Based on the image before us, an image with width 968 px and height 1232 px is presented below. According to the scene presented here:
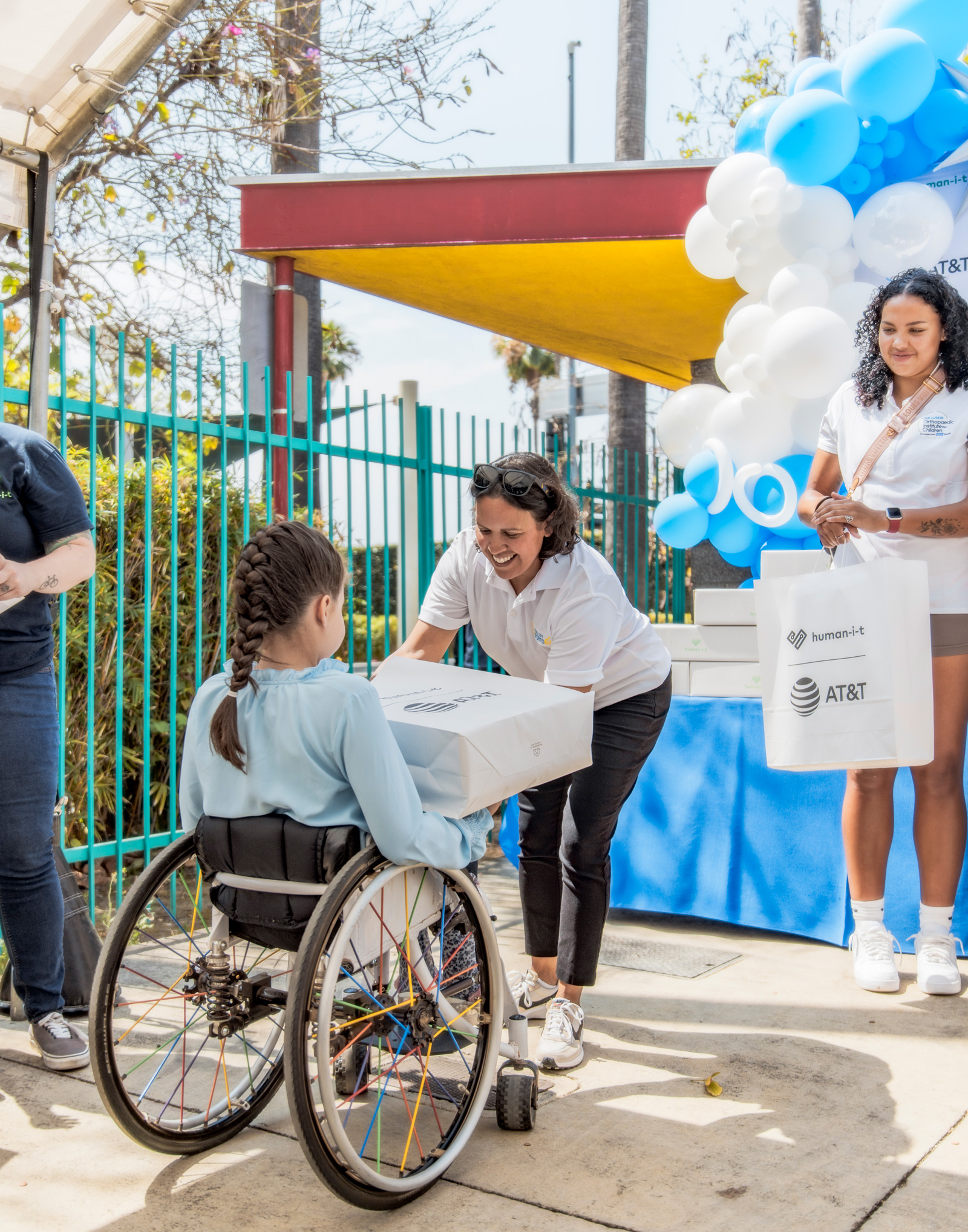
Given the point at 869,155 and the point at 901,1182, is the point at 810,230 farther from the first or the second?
the point at 901,1182

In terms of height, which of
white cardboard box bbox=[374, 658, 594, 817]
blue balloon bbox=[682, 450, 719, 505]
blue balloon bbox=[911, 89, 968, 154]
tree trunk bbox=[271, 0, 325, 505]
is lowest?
white cardboard box bbox=[374, 658, 594, 817]

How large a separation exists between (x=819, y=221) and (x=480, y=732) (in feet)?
10.0

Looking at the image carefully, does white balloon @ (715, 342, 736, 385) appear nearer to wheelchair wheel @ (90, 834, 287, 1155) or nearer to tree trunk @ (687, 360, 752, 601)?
tree trunk @ (687, 360, 752, 601)

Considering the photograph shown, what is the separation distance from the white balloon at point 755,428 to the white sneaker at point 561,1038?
2.54 meters

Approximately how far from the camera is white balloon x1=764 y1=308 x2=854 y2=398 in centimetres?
408

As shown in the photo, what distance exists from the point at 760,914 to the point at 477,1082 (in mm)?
1841

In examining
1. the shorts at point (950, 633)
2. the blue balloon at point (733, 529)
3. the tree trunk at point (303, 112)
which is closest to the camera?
the shorts at point (950, 633)

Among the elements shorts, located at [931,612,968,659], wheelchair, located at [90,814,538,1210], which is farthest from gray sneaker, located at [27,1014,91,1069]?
shorts, located at [931,612,968,659]

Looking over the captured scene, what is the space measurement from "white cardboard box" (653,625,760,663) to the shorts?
32.3 inches

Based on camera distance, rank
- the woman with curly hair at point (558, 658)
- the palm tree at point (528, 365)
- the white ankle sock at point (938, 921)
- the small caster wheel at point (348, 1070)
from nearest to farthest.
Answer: the small caster wheel at point (348, 1070)
the woman with curly hair at point (558, 658)
the white ankle sock at point (938, 921)
the palm tree at point (528, 365)

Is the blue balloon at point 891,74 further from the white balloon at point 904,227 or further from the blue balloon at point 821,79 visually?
the white balloon at point 904,227

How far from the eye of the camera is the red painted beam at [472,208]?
5258 millimetres

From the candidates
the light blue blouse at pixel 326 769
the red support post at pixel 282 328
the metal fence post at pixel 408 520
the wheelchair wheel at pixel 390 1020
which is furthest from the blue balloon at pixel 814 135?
the wheelchair wheel at pixel 390 1020

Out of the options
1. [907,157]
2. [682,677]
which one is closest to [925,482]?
[682,677]
